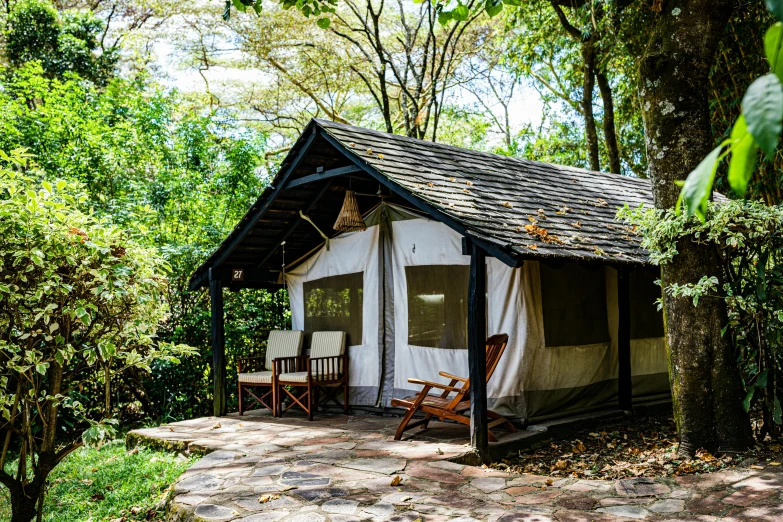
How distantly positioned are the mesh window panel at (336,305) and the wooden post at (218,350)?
1255 millimetres

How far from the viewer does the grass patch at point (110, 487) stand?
18.3 ft

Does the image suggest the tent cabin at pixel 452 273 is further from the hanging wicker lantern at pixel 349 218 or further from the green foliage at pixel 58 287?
the green foliage at pixel 58 287

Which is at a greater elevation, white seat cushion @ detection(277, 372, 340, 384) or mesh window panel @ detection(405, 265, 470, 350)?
mesh window panel @ detection(405, 265, 470, 350)

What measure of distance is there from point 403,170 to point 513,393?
267 centimetres

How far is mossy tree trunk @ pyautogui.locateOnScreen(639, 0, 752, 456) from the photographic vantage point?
5.43 m

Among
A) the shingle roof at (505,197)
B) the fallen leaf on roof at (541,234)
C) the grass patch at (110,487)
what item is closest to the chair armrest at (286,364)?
the grass patch at (110,487)

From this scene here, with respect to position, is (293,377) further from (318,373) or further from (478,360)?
(478,360)

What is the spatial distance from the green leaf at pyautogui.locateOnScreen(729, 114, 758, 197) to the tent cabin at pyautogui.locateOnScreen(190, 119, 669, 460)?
4771mm

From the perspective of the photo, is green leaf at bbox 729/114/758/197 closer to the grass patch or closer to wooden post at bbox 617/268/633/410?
the grass patch

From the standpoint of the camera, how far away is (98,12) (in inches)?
758

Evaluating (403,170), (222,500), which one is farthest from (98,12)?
(222,500)

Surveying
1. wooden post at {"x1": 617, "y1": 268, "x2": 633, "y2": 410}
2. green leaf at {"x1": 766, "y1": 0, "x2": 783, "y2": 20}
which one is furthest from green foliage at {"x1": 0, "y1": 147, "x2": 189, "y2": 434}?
wooden post at {"x1": 617, "y1": 268, "x2": 633, "y2": 410}

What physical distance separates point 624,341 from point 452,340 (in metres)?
2.17

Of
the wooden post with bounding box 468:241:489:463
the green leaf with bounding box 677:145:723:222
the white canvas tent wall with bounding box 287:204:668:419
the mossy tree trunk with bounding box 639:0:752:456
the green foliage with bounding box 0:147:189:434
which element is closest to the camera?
the green leaf with bounding box 677:145:723:222
